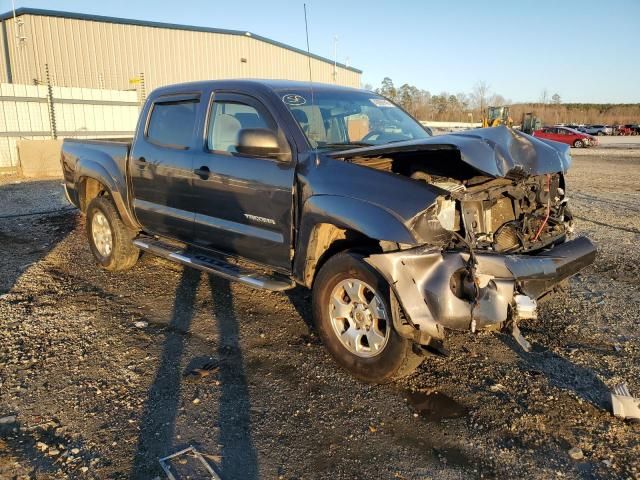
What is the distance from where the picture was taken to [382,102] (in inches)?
203

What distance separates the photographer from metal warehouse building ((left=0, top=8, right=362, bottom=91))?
23656mm

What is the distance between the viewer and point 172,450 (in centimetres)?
288

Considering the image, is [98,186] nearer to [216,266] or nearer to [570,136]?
[216,266]

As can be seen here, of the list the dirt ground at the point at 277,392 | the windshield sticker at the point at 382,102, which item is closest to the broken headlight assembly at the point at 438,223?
the dirt ground at the point at 277,392

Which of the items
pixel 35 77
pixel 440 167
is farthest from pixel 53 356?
pixel 35 77

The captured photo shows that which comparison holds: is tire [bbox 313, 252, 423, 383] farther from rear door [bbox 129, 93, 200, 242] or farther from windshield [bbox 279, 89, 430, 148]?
rear door [bbox 129, 93, 200, 242]

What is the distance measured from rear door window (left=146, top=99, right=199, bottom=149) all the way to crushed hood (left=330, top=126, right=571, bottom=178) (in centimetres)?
185

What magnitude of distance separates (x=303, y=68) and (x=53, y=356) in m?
37.5

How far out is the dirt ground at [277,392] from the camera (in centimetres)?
281

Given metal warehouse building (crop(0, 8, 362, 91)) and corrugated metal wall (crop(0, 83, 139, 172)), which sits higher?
metal warehouse building (crop(0, 8, 362, 91))

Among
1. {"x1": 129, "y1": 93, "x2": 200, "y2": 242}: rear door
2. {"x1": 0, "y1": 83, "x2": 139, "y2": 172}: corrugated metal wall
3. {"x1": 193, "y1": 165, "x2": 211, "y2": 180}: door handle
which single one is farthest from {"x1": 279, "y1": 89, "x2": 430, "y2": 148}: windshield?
{"x1": 0, "y1": 83, "x2": 139, "y2": 172}: corrugated metal wall

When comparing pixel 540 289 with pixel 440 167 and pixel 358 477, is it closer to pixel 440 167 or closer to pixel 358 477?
pixel 440 167

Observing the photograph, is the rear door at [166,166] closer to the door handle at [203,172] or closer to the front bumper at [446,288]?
the door handle at [203,172]

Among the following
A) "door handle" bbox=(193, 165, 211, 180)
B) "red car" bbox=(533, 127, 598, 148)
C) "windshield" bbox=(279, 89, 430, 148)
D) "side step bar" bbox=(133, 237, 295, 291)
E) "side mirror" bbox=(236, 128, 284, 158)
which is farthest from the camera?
"red car" bbox=(533, 127, 598, 148)
